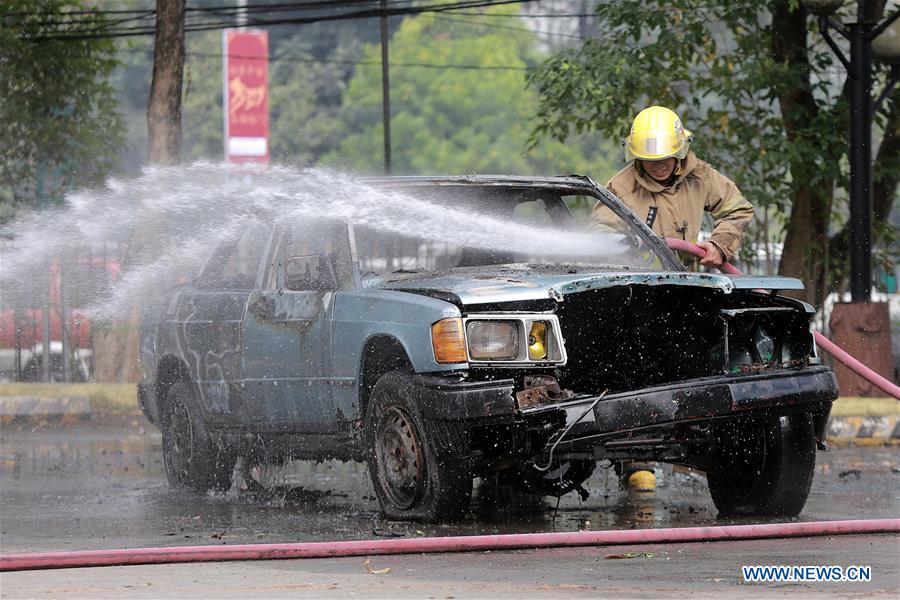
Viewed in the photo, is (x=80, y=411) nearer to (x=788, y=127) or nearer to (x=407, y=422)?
(x=788, y=127)

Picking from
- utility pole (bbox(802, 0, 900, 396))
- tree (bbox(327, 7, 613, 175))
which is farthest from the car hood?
tree (bbox(327, 7, 613, 175))

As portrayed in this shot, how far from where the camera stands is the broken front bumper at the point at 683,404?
23.6 ft

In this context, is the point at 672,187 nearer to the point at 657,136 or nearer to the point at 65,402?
the point at 657,136

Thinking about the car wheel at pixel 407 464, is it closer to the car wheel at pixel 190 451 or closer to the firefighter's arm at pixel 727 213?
the car wheel at pixel 190 451

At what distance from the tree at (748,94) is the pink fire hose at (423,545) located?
408 inches

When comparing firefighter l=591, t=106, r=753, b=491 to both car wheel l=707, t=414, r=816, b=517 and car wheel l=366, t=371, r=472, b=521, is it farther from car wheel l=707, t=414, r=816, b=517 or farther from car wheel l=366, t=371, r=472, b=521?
car wheel l=366, t=371, r=472, b=521

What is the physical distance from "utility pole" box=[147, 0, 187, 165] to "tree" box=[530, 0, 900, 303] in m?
5.00

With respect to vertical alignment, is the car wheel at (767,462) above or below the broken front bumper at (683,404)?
below

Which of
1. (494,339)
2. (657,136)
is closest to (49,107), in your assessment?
(657,136)

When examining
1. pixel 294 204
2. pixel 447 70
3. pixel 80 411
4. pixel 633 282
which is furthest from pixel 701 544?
pixel 447 70

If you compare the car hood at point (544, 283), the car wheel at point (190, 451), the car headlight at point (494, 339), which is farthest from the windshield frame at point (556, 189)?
the car wheel at point (190, 451)

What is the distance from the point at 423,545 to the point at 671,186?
402cm

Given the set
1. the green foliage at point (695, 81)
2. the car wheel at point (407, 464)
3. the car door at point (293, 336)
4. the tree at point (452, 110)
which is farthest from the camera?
the tree at point (452, 110)

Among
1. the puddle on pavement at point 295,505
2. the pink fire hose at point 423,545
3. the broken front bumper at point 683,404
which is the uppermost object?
the broken front bumper at point 683,404
